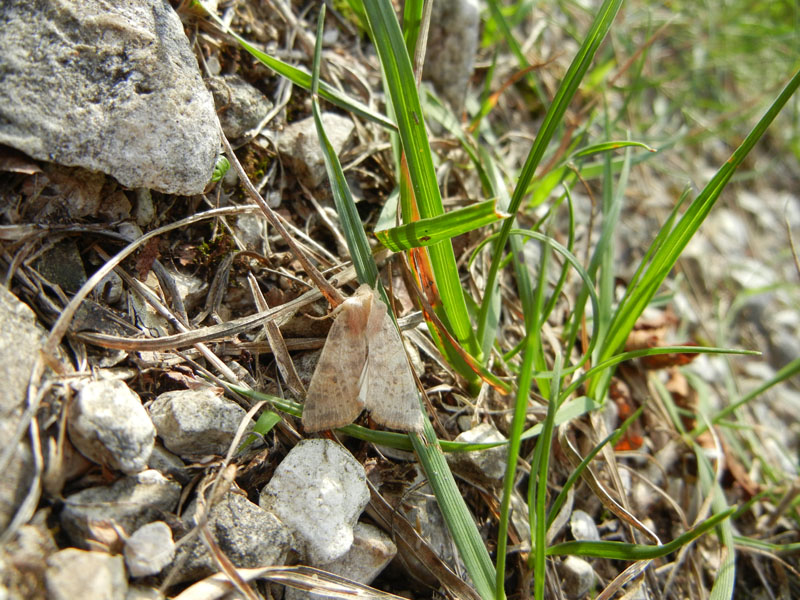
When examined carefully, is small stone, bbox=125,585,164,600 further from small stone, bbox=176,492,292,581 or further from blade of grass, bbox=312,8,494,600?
blade of grass, bbox=312,8,494,600

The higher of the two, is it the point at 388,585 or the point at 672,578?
the point at 388,585

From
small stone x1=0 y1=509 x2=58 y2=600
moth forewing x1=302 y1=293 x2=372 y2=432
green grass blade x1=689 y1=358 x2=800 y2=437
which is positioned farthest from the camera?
green grass blade x1=689 y1=358 x2=800 y2=437

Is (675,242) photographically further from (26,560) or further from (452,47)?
(26,560)

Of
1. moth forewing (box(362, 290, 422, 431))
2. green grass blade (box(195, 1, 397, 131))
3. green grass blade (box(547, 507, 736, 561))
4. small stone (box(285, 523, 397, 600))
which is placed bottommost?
small stone (box(285, 523, 397, 600))

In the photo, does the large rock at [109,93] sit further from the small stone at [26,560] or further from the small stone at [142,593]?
the small stone at [142,593]

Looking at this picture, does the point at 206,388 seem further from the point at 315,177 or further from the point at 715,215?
the point at 715,215

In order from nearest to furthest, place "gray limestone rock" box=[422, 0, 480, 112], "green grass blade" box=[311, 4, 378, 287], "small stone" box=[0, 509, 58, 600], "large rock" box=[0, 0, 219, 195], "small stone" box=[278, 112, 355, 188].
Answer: "small stone" box=[0, 509, 58, 600] → "large rock" box=[0, 0, 219, 195] → "green grass blade" box=[311, 4, 378, 287] → "small stone" box=[278, 112, 355, 188] → "gray limestone rock" box=[422, 0, 480, 112]

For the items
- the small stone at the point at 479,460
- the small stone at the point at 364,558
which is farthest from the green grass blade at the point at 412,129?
the small stone at the point at 364,558

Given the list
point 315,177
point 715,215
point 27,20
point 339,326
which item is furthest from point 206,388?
point 715,215

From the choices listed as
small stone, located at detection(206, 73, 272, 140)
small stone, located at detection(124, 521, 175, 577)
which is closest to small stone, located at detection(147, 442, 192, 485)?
A: small stone, located at detection(124, 521, 175, 577)
